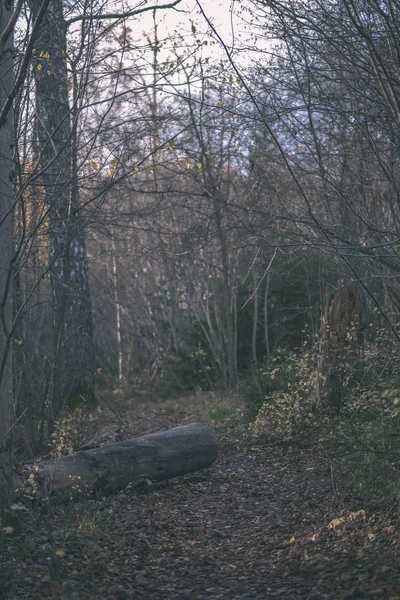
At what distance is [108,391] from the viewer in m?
15.4

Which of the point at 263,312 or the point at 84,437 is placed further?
the point at 263,312

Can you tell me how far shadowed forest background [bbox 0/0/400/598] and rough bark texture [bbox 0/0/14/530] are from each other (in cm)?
2

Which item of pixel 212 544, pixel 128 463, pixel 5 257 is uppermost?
pixel 5 257

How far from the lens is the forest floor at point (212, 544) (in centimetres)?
446

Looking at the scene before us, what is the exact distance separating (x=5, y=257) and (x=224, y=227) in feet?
14.2

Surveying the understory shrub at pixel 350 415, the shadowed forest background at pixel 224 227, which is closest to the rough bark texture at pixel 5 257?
the shadowed forest background at pixel 224 227

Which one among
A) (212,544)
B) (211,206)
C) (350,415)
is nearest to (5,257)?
(212,544)

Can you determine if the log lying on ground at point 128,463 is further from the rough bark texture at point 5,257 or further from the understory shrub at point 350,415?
the understory shrub at point 350,415

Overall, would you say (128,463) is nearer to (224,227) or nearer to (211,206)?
(224,227)

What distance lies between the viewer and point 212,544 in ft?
18.8

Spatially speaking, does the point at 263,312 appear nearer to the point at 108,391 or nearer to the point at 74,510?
the point at 108,391

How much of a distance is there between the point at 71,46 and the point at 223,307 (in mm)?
6941

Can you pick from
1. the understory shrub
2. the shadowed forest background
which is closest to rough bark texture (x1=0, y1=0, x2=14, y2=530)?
the shadowed forest background

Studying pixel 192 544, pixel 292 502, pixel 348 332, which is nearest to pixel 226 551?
pixel 192 544
